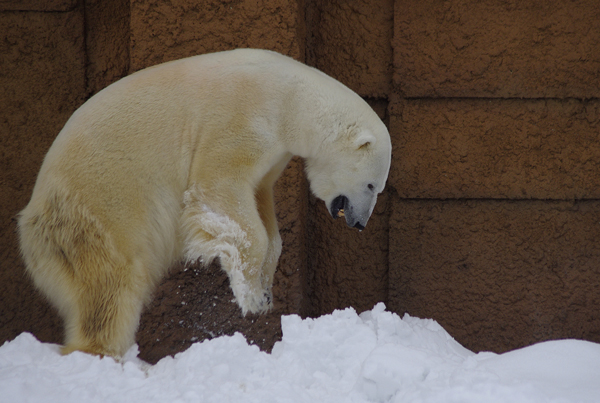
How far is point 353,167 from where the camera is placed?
8.69 ft

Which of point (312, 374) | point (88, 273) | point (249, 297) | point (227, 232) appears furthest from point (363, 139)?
point (88, 273)

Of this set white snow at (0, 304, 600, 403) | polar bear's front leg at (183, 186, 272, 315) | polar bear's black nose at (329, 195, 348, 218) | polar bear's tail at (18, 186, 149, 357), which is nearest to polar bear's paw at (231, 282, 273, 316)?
polar bear's front leg at (183, 186, 272, 315)

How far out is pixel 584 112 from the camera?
3.79 metres

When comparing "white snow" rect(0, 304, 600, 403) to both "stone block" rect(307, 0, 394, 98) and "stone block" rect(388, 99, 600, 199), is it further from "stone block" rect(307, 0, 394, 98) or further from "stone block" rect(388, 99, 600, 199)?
"stone block" rect(307, 0, 394, 98)

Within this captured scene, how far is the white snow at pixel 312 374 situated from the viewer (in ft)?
6.03

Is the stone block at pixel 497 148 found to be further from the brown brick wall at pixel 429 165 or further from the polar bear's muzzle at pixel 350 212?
the polar bear's muzzle at pixel 350 212

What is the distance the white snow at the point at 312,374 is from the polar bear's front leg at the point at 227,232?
276 mm

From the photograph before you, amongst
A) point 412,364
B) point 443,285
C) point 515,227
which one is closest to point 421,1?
point 515,227

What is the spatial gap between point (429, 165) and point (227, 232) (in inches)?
73.5

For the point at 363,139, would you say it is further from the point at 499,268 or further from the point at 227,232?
the point at 499,268

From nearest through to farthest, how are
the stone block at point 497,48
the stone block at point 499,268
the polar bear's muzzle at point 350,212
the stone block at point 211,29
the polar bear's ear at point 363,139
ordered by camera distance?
the polar bear's ear at point 363,139, the polar bear's muzzle at point 350,212, the stone block at point 211,29, the stone block at point 497,48, the stone block at point 499,268

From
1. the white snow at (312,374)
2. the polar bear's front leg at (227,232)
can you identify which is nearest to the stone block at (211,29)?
the polar bear's front leg at (227,232)

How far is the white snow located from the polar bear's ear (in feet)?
2.50

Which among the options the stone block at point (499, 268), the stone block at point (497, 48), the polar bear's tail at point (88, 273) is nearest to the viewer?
the polar bear's tail at point (88, 273)
